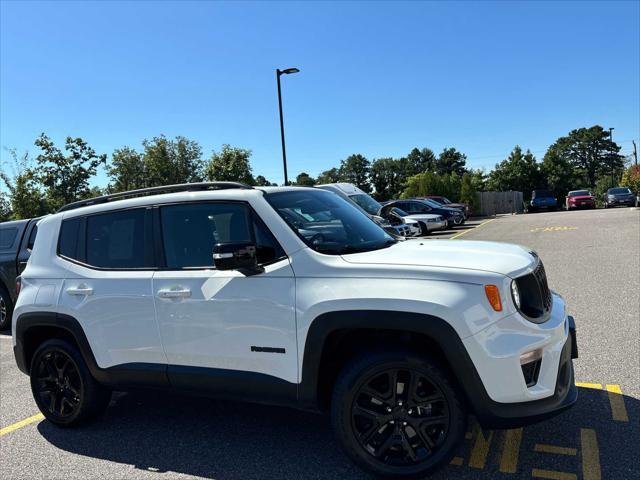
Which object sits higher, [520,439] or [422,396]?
[422,396]

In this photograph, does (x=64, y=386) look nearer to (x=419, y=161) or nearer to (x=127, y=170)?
(x=127, y=170)

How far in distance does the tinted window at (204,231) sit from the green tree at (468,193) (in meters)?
33.7

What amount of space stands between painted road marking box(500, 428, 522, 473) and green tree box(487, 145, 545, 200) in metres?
60.9

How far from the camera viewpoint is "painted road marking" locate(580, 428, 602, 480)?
9.37ft

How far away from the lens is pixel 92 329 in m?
3.73

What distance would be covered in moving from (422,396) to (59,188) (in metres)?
29.5

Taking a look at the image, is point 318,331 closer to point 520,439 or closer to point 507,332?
point 507,332

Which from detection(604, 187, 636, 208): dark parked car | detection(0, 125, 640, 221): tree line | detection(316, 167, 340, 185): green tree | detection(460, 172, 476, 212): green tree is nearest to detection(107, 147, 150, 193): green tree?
detection(0, 125, 640, 221): tree line

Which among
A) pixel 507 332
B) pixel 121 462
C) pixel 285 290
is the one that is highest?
pixel 285 290

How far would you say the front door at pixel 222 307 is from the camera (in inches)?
121

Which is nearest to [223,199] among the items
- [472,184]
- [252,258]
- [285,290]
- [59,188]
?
[252,258]

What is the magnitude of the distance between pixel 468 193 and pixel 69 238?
34.0 m

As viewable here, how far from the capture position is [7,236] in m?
8.19

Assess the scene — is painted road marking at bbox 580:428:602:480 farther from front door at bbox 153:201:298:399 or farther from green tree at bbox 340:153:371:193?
green tree at bbox 340:153:371:193
